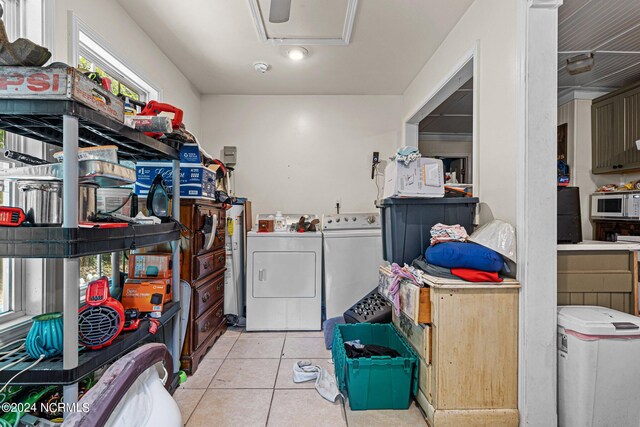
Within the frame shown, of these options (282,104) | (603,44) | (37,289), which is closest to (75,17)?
(37,289)

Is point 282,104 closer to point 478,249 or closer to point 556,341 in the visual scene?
point 478,249

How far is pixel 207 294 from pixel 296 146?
1.99 m

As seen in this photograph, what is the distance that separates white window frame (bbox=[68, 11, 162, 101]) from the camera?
177 cm

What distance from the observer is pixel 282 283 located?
296 centimetres

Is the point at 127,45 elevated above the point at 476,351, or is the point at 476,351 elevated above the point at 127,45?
the point at 127,45

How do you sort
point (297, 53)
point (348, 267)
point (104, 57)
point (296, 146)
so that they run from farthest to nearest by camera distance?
1. point (296, 146)
2. point (348, 267)
3. point (297, 53)
4. point (104, 57)

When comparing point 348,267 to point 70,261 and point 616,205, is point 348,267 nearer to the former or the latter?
point 70,261

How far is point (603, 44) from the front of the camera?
8.24 ft

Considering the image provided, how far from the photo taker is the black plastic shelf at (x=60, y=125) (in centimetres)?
108

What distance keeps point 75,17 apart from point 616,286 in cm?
327

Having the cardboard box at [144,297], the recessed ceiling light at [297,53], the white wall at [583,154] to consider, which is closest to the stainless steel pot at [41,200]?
the cardboard box at [144,297]

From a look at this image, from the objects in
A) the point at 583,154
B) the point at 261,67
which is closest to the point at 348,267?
the point at 261,67

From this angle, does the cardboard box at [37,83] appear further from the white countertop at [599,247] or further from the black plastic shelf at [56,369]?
the white countertop at [599,247]

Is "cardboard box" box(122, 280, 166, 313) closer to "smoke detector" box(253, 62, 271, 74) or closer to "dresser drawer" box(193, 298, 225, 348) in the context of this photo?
"dresser drawer" box(193, 298, 225, 348)
